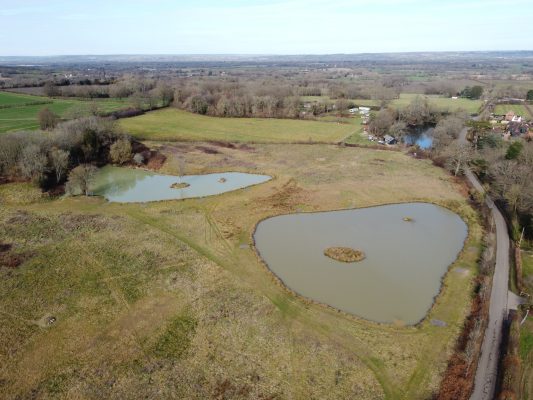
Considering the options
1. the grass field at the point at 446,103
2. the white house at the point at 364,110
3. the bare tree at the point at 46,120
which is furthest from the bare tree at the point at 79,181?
the grass field at the point at 446,103

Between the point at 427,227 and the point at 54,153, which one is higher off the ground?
the point at 54,153

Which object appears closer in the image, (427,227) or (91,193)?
(427,227)

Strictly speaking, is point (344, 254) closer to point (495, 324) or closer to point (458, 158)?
point (495, 324)

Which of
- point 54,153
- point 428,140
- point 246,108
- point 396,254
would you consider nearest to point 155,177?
point 54,153

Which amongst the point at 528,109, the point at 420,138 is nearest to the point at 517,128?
the point at 420,138

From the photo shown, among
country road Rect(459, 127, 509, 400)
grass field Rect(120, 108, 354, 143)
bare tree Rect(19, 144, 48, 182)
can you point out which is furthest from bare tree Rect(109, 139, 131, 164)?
country road Rect(459, 127, 509, 400)

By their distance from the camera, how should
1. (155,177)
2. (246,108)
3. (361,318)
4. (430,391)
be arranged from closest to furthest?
1. (430,391)
2. (361,318)
3. (155,177)
4. (246,108)

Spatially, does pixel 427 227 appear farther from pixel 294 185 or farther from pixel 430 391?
pixel 430 391
